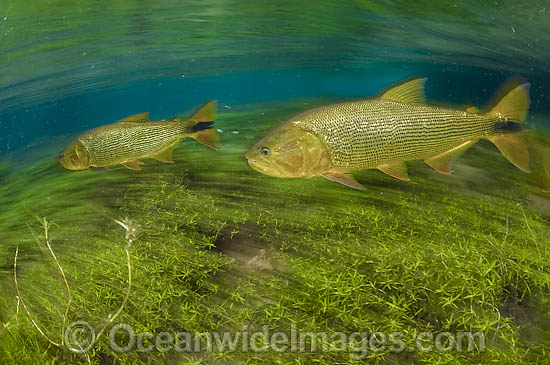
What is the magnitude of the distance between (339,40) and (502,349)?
3.97 m

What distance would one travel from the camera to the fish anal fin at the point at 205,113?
3.37 meters

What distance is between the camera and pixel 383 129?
2756 millimetres

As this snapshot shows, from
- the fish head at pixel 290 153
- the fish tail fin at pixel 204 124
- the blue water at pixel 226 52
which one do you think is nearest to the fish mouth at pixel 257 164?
the fish head at pixel 290 153

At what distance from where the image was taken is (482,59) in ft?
17.6

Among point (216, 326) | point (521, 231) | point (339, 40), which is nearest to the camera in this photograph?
point (216, 326)

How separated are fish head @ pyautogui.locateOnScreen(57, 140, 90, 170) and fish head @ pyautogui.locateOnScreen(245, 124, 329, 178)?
1.91 metres

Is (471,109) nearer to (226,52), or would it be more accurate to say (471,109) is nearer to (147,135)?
(147,135)

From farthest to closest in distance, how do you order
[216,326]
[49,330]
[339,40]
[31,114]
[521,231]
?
[31,114] → [339,40] → [521,231] → [49,330] → [216,326]

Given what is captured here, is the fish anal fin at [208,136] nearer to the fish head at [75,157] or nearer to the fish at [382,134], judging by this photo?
the fish at [382,134]

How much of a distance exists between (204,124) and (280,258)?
5.12 feet

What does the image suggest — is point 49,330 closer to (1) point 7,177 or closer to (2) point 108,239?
(2) point 108,239

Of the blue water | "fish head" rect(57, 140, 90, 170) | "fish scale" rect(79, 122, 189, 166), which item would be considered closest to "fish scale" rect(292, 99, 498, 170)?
"fish scale" rect(79, 122, 189, 166)

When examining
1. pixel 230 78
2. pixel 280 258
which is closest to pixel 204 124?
pixel 280 258

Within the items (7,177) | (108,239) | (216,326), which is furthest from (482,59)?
(7,177)
